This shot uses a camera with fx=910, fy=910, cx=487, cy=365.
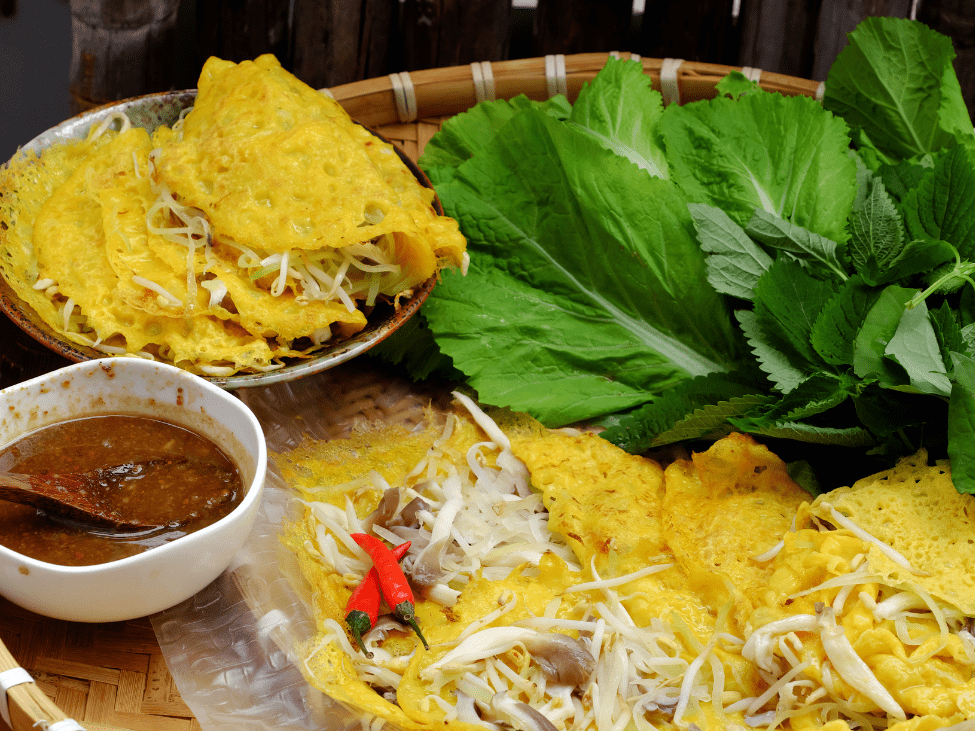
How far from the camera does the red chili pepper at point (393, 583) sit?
2.11 metres

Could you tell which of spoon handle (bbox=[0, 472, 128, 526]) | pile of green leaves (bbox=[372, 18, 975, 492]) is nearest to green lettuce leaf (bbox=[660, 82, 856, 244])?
pile of green leaves (bbox=[372, 18, 975, 492])

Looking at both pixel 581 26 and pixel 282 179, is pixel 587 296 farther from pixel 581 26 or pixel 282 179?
pixel 581 26

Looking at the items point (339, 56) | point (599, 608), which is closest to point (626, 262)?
point (599, 608)

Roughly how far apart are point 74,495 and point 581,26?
372 cm

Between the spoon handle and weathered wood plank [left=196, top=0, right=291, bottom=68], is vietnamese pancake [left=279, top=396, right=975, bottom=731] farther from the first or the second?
weathered wood plank [left=196, top=0, right=291, bottom=68]

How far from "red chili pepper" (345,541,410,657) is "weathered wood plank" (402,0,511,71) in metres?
3.16

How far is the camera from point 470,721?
1.96 metres

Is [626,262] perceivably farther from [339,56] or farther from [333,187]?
[339,56]

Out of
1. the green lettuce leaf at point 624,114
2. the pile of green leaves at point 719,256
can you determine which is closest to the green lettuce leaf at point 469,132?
the pile of green leaves at point 719,256

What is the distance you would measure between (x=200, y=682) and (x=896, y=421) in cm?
179

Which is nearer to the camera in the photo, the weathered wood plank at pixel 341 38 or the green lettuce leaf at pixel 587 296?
the green lettuce leaf at pixel 587 296

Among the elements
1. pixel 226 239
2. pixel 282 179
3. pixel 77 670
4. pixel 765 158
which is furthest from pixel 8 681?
pixel 765 158

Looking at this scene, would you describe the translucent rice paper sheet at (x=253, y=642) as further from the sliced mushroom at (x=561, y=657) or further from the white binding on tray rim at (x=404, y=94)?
the white binding on tray rim at (x=404, y=94)

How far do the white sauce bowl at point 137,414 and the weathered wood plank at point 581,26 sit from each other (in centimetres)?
328
